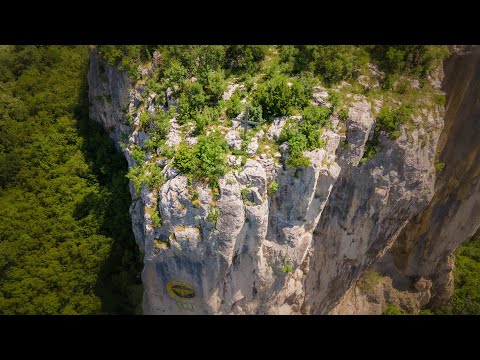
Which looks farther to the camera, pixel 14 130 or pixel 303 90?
pixel 14 130

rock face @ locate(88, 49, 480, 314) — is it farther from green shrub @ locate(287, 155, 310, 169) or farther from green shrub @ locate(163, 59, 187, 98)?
green shrub @ locate(163, 59, 187, 98)

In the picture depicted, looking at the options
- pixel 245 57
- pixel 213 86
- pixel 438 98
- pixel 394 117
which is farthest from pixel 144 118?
pixel 438 98

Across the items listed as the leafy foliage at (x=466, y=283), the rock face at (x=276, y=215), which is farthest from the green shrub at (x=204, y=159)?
Answer: the leafy foliage at (x=466, y=283)

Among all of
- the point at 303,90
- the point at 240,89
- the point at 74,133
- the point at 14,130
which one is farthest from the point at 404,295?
the point at 14,130

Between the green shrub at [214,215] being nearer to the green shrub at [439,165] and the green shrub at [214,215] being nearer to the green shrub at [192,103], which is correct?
the green shrub at [192,103]

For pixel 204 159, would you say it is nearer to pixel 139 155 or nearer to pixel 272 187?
pixel 272 187

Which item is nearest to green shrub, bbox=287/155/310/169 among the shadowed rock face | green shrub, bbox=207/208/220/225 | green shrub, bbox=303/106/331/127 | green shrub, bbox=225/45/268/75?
green shrub, bbox=303/106/331/127

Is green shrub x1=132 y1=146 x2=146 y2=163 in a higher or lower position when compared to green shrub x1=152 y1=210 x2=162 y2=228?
higher

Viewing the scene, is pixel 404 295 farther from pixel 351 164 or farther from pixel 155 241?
pixel 155 241
